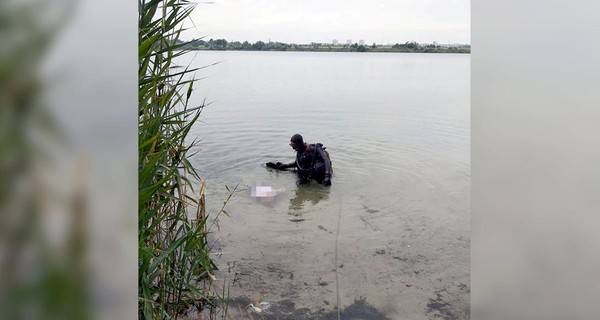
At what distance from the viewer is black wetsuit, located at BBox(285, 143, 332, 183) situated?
4.78 m

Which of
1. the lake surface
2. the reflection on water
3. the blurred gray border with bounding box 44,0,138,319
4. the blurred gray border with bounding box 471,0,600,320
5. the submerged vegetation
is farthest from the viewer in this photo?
the reflection on water

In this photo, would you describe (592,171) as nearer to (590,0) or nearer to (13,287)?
(590,0)

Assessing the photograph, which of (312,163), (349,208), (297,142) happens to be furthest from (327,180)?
(349,208)

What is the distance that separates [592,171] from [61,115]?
0.70 meters

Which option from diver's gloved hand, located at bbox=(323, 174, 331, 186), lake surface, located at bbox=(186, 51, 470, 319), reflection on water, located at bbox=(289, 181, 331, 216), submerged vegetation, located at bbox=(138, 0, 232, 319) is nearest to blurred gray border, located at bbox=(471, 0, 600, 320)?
submerged vegetation, located at bbox=(138, 0, 232, 319)

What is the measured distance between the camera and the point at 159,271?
1.59 meters

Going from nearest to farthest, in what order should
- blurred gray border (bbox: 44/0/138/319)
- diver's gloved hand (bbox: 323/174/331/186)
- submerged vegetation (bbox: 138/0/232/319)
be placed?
blurred gray border (bbox: 44/0/138/319) → submerged vegetation (bbox: 138/0/232/319) → diver's gloved hand (bbox: 323/174/331/186)

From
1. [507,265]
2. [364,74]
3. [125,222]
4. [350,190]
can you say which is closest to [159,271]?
[125,222]

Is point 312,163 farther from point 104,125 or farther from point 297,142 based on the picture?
point 104,125

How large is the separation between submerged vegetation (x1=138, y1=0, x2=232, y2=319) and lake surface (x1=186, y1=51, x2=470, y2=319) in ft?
2.14

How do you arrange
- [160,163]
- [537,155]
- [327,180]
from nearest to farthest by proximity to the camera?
1. [537,155]
2. [160,163]
3. [327,180]

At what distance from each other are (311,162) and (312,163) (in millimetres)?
13

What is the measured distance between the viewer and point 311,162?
4.84 meters

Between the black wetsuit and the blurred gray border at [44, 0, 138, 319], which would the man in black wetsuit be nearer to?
the black wetsuit
